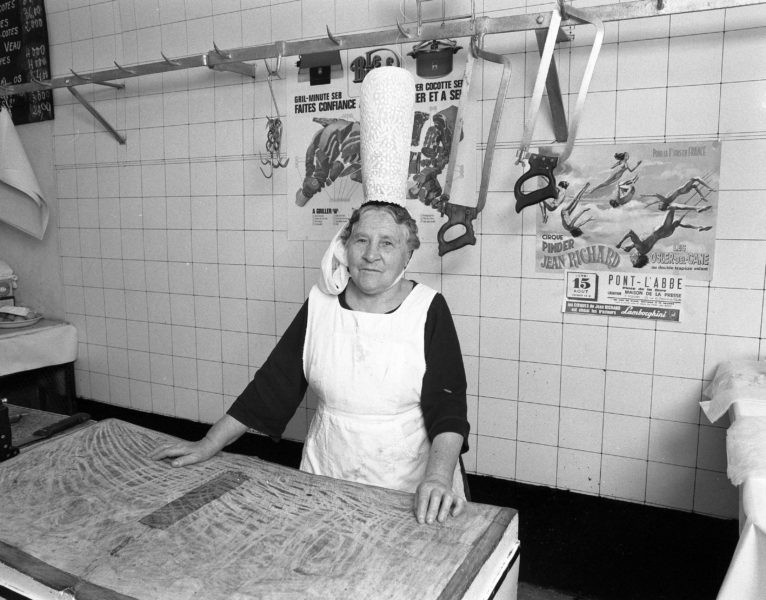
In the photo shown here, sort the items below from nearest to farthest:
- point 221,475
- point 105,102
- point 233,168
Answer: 1. point 221,475
2. point 233,168
3. point 105,102

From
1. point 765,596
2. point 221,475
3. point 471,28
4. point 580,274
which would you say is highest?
point 471,28

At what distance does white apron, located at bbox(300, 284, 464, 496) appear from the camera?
1.78 metres

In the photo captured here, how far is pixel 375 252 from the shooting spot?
1799 mm

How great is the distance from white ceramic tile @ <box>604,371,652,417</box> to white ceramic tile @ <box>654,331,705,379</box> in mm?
74

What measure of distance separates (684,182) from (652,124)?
24 cm

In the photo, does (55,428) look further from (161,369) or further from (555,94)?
(555,94)

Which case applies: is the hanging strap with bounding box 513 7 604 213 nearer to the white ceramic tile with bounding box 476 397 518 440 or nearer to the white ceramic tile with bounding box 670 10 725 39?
the white ceramic tile with bounding box 670 10 725 39

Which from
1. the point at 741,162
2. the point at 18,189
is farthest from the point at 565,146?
the point at 18,189

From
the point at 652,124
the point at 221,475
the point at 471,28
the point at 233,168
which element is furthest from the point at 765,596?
the point at 233,168

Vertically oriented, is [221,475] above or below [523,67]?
below

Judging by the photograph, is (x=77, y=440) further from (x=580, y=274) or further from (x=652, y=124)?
(x=652, y=124)

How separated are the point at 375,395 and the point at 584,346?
109cm

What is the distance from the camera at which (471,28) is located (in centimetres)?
220

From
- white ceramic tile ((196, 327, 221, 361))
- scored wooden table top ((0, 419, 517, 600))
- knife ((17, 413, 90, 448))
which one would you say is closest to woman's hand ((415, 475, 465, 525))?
scored wooden table top ((0, 419, 517, 600))
